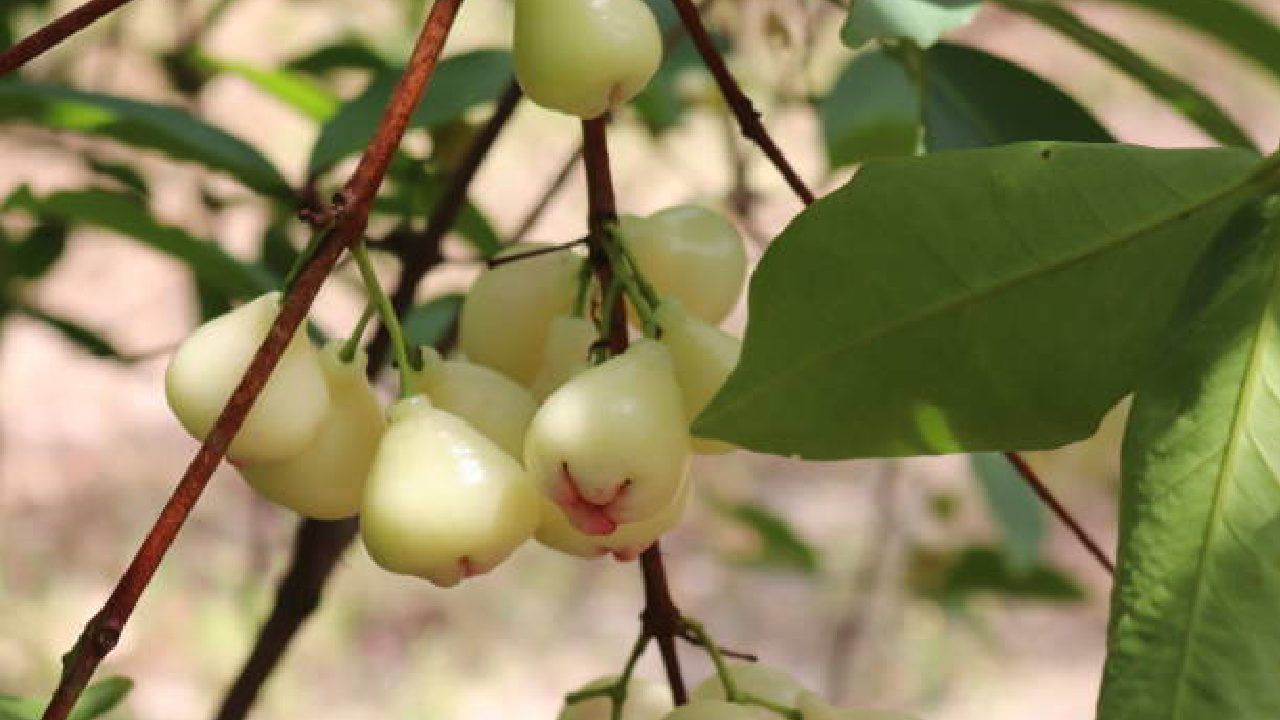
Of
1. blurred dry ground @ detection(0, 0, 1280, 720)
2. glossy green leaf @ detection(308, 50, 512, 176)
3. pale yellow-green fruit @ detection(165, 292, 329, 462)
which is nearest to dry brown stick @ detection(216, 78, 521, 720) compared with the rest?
glossy green leaf @ detection(308, 50, 512, 176)

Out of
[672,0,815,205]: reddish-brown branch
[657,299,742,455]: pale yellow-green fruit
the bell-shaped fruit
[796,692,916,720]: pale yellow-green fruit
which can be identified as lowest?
[796,692,916,720]: pale yellow-green fruit

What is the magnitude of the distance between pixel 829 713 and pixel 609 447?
14 cm

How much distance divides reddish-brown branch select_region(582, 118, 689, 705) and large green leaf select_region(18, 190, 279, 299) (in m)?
0.33

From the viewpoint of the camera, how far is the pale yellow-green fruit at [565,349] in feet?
1.77

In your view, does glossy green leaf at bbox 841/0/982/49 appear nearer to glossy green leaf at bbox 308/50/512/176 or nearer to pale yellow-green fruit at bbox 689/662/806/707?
pale yellow-green fruit at bbox 689/662/806/707

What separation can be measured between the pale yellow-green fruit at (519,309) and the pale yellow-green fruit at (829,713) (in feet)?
0.43

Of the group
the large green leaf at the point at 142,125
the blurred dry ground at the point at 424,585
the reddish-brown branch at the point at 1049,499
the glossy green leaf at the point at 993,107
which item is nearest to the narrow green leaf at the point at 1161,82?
the glossy green leaf at the point at 993,107

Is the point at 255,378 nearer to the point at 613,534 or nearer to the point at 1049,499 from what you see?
the point at 613,534

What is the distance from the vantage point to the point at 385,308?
472 millimetres

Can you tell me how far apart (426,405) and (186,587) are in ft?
7.99

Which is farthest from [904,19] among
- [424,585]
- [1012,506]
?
[424,585]

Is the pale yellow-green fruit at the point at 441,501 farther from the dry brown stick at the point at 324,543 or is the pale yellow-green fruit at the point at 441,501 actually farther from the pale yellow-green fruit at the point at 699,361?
the dry brown stick at the point at 324,543

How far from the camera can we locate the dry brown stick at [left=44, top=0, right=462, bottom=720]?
39 cm

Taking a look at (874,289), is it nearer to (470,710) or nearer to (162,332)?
(470,710)
